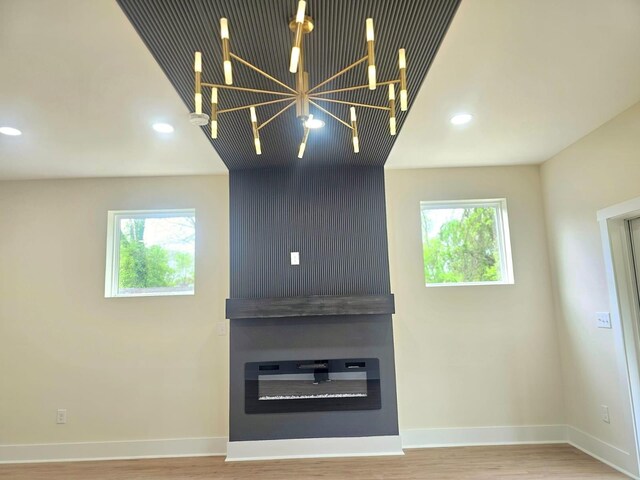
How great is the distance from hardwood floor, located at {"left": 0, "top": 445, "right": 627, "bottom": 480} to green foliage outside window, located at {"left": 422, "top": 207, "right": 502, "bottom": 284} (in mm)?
1530

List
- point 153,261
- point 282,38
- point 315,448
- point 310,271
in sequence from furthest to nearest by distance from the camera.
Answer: point 153,261 < point 310,271 < point 315,448 < point 282,38

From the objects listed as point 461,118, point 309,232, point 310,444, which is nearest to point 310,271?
point 309,232

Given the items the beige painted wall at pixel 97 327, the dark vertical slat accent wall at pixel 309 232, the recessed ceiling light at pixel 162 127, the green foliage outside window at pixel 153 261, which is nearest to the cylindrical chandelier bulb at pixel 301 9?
the recessed ceiling light at pixel 162 127

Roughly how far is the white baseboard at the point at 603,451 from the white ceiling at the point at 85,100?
3934mm

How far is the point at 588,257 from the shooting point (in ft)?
11.2

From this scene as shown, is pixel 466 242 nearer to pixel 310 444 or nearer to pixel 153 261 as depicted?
pixel 310 444

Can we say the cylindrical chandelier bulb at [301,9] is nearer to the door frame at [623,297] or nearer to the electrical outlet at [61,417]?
the door frame at [623,297]

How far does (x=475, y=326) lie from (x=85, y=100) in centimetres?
361

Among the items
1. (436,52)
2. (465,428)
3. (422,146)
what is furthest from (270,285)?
(436,52)

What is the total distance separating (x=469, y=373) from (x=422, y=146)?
2.11 meters

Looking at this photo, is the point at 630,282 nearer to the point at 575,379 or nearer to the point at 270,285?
the point at 575,379

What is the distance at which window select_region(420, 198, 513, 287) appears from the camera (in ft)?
13.4

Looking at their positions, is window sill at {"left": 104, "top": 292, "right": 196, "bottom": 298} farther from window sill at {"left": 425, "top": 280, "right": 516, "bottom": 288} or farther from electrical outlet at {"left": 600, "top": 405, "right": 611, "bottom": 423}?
electrical outlet at {"left": 600, "top": 405, "right": 611, "bottom": 423}

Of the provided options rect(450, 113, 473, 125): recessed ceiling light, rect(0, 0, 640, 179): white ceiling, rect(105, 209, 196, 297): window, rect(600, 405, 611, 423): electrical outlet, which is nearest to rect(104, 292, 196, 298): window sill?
rect(105, 209, 196, 297): window
